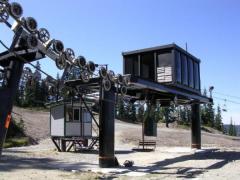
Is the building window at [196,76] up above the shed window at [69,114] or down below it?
above

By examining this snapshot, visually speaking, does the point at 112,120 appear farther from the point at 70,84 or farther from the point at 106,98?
the point at 70,84

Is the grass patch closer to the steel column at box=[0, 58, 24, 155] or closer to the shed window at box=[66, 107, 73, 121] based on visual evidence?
the shed window at box=[66, 107, 73, 121]

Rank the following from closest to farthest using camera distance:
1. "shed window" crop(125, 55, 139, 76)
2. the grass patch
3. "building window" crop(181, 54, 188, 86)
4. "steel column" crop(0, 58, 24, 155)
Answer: "steel column" crop(0, 58, 24, 155)
"shed window" crop(125, 55, 139, 76)
"building window" crop(181, 54, 188, 86)
the grass patch

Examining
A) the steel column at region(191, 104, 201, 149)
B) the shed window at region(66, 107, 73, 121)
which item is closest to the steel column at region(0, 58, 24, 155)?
the shed window at region(66, 107, 73, 121)

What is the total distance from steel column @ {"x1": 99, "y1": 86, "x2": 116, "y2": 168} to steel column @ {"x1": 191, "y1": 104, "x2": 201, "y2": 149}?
49.7 feet

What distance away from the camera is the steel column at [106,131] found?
19598 millimetres

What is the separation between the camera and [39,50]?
47.8ft

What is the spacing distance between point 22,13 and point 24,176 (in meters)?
6.11

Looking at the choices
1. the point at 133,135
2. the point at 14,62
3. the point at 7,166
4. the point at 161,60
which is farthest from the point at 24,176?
the point at 133,135

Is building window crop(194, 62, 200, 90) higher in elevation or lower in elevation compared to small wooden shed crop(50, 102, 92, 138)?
higher

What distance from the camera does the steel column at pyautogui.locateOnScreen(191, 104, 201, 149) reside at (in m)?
33.9

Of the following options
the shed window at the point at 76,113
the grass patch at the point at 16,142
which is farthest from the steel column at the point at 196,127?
the grass patch at the point at 16,142

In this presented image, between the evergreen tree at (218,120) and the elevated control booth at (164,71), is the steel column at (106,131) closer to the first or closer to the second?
the elevated control booth at (164,71)

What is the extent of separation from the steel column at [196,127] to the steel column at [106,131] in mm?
15161
